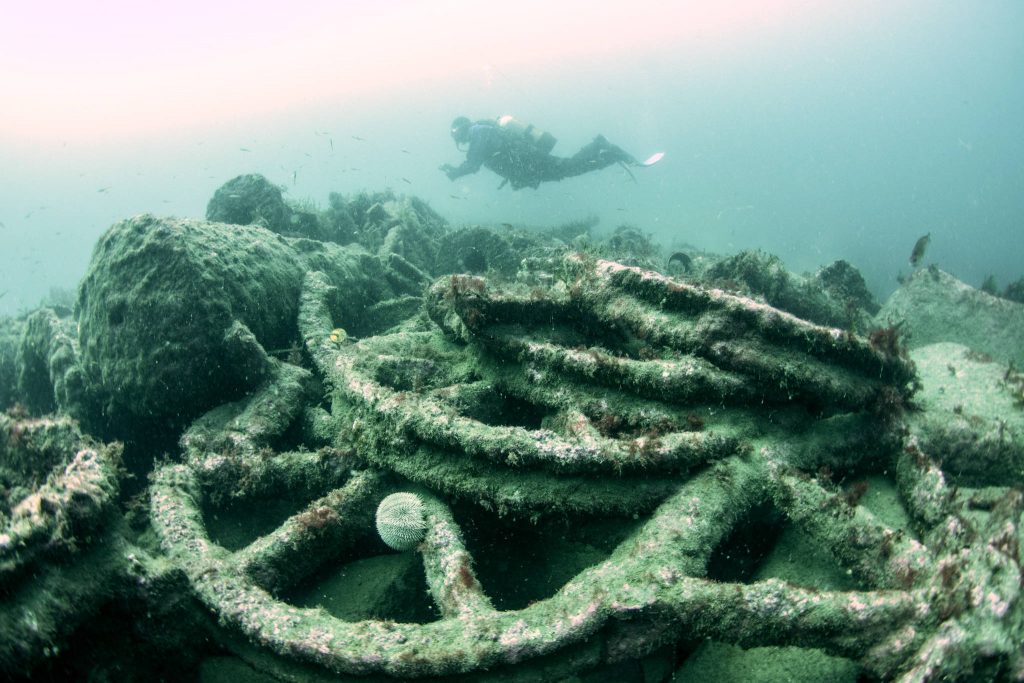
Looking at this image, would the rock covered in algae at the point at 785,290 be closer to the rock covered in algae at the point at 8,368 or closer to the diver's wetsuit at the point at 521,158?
the rock covered in algae at the point at 8,368

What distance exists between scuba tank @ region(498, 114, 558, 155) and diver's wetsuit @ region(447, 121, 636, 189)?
0.50ft

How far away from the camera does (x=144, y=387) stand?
4871mm

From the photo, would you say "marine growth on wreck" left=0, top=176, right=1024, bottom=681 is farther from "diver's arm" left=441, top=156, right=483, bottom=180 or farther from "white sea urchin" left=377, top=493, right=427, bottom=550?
"diver's arm" left=441, top=156, right=483, bottom=180

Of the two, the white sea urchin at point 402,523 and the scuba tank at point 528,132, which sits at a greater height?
the scuba tank at point 528,132

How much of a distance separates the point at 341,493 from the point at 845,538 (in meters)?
3.52

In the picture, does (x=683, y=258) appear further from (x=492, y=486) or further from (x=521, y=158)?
(x=521, y=158)

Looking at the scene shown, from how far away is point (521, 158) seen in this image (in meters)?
22.2

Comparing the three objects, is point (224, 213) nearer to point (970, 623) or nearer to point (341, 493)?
point (341, 493)

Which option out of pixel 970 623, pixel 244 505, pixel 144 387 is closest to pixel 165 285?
pixel 144 387

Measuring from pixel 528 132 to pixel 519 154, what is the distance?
1.03m

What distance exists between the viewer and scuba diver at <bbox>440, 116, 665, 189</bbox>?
21.6 m

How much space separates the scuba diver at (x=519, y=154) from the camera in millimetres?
21562

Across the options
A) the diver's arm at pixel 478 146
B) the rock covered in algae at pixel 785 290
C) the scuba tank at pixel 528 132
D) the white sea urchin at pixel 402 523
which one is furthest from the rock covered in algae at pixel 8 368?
the scuba tank at pixel 528 132

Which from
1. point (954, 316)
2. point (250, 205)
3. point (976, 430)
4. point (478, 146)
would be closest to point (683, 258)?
point (954, 316)
